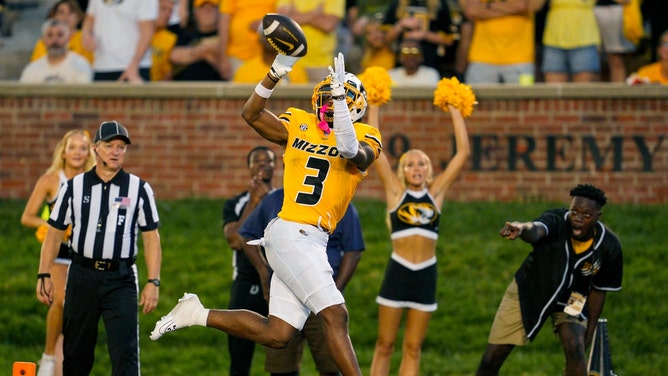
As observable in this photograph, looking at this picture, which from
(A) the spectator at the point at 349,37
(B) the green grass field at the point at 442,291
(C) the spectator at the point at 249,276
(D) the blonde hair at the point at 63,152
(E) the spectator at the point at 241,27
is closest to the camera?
(C) the spectator at the point at 249,276

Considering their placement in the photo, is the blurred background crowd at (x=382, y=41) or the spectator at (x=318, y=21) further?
the spectator at (x=318, y=21)

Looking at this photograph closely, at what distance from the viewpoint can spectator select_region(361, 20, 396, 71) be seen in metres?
15.1

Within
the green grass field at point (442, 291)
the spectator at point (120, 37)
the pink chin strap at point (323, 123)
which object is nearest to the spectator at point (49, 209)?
the green grass field at point (442, 291)

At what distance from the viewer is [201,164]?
49.4ft

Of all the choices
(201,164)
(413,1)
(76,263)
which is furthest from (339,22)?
(76,263)

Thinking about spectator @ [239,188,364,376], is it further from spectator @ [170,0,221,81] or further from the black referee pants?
spectator @ [170,0,221,81]

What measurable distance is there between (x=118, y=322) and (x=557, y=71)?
7080 mm

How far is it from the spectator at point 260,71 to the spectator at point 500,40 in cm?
182

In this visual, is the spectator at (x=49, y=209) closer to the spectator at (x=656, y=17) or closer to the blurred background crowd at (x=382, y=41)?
the blurred background crowd at (x=382, y=41)

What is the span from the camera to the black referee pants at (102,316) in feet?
30.3

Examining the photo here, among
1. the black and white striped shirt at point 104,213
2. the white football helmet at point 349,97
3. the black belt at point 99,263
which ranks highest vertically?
the white football helmet at point 349,97

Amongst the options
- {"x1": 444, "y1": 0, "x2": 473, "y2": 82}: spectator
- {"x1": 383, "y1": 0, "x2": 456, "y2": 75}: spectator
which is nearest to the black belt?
{"x1": 383, "y1": 0, "x2": 456, "y2": 75}: spectator

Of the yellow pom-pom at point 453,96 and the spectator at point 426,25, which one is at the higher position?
the spectator at point 426,25

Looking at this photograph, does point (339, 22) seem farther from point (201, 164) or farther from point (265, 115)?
point (265, 115)
